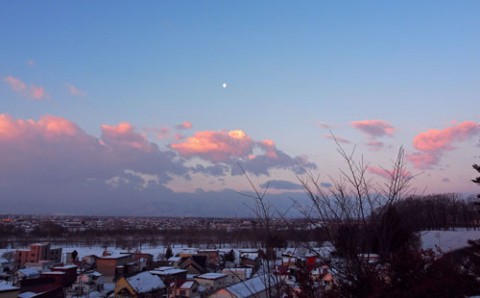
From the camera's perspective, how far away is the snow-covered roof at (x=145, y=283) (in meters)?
24.8

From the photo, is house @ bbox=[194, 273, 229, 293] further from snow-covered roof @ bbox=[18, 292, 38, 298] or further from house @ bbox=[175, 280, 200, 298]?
snow-covered roof @ bbox=[18, 292, 38, 298]

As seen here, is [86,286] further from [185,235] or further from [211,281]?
[185,235]

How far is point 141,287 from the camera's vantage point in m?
25.0

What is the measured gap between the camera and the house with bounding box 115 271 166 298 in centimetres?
2423

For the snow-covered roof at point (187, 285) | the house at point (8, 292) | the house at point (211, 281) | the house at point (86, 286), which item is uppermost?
the house at point (8, 292)

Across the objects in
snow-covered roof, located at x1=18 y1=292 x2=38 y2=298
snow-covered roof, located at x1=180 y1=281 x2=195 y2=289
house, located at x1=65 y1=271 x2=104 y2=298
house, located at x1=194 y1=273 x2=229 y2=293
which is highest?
snow-covered roof, located at x1=18 y1=292 x2=38 y2=298

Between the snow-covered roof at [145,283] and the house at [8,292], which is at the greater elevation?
the house at [8,292]

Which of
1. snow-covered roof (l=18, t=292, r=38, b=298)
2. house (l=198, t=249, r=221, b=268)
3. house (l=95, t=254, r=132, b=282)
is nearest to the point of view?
snow-covered roof (l=18, t=292, r=38, b=298)

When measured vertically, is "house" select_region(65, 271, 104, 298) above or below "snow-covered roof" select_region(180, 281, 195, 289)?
below

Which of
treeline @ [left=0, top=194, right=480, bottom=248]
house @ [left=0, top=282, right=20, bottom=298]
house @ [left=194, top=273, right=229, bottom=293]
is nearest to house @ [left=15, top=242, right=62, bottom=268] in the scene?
treeline @ [left=0, top=194, right=480, bottom=248]

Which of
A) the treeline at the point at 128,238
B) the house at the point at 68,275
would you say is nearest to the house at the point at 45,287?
the house at the point at 68,275

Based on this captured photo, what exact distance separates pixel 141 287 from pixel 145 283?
769 mm

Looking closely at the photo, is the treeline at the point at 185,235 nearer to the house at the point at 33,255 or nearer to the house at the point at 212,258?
the house at the point at 212,258

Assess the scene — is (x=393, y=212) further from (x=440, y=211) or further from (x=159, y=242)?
(x=159, y=242)
